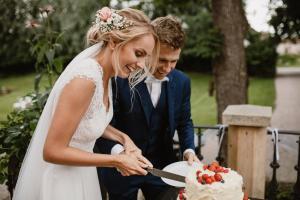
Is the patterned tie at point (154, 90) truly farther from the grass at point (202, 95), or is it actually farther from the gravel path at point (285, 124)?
the grass at point (202, 95)

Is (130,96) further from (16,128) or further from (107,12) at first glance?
(16,128)

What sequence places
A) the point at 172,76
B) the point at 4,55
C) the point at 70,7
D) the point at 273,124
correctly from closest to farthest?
the point at 172,76 < the point at 273,124 < the point at 70,7 < the point at 4,55

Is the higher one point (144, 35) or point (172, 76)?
point (144, 35)

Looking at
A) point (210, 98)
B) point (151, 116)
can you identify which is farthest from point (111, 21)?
point (210, 98)

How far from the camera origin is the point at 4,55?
2081 cm

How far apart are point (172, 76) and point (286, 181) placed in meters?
3.53

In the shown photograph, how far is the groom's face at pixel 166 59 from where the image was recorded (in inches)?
90.3

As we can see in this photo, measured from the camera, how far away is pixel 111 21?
1933 mm

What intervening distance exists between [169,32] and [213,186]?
0.95m

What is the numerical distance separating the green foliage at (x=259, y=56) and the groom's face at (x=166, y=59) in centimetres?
1515

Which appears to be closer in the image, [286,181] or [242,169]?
[242,169]

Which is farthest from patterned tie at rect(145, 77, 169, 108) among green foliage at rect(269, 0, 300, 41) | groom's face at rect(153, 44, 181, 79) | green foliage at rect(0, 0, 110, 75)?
green foliage at rect(0, 0, 110, 75)

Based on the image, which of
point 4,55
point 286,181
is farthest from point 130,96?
point 4,55

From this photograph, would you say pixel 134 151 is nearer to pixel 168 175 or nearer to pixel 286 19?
pixel 168 175
